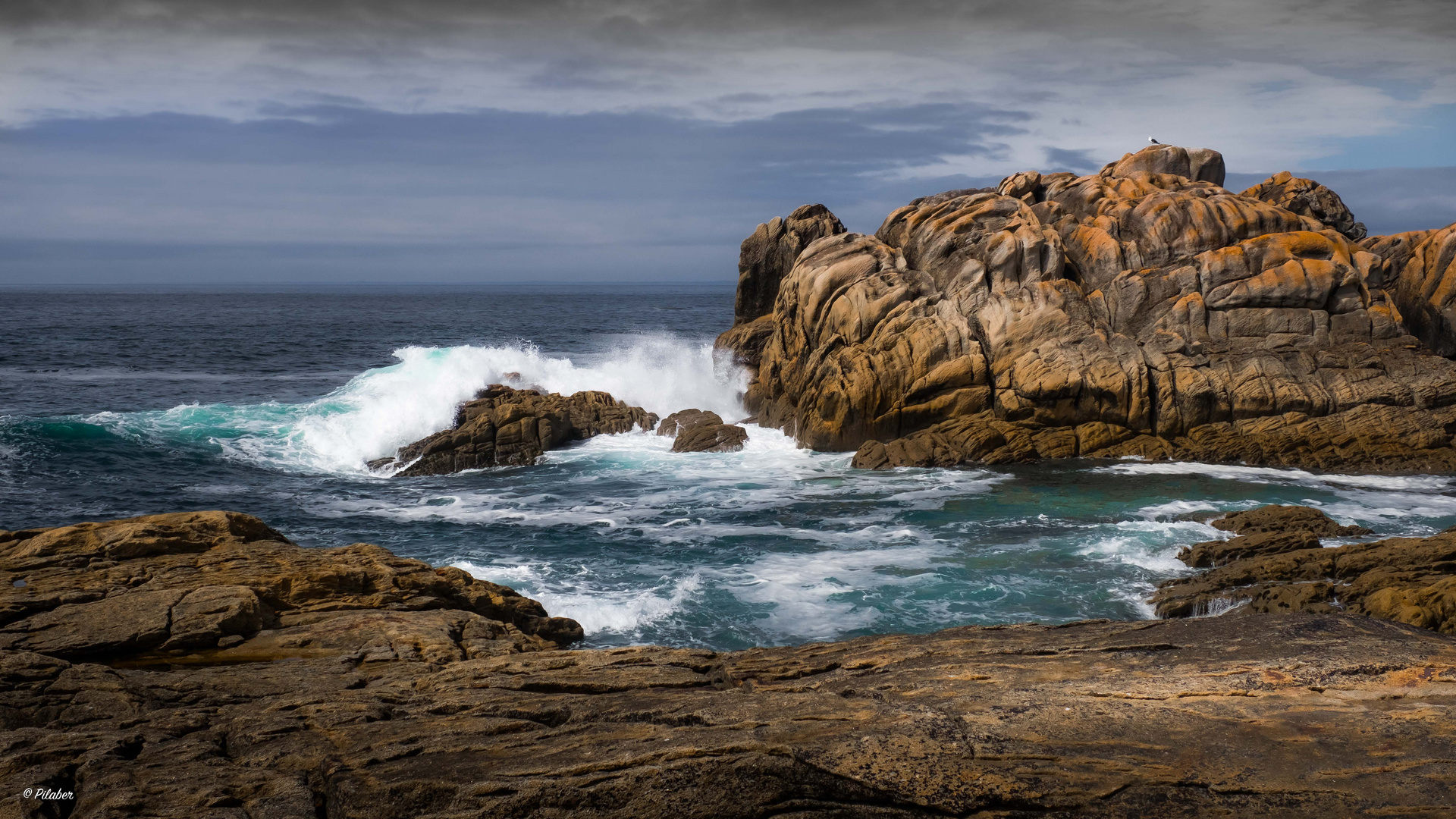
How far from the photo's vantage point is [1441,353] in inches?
1198

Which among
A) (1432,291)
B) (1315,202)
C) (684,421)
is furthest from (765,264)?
(1432,291)

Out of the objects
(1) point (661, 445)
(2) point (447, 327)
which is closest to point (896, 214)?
(1) point (661, 445)

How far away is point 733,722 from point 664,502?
57.1 feet

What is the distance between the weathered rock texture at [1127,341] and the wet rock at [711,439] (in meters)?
2.09

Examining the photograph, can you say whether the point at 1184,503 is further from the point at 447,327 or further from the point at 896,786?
the point at 447,327

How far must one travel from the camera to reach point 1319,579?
14773mm

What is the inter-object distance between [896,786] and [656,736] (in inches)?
67.8

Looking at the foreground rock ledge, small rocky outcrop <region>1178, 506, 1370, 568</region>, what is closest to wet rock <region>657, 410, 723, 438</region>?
small rocky outcrop <region>1178, 506, 1370, 568</region>

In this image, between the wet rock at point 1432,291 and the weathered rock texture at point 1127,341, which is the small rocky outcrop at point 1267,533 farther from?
the wet rock at point 1432,291

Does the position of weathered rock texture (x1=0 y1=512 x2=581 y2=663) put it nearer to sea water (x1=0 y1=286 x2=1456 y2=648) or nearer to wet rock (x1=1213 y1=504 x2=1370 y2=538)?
sea water (x1=0 y1=286 x2=1456 y2=648)

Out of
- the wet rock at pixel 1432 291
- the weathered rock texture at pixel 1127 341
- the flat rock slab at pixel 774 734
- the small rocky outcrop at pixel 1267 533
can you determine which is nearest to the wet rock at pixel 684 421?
the weathered rock texture at pixel 1127 341

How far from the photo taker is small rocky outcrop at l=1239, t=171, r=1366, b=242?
3550 cm

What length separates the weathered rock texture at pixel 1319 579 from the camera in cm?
1216

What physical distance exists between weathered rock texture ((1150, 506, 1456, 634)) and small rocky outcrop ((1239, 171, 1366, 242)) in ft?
77.2
